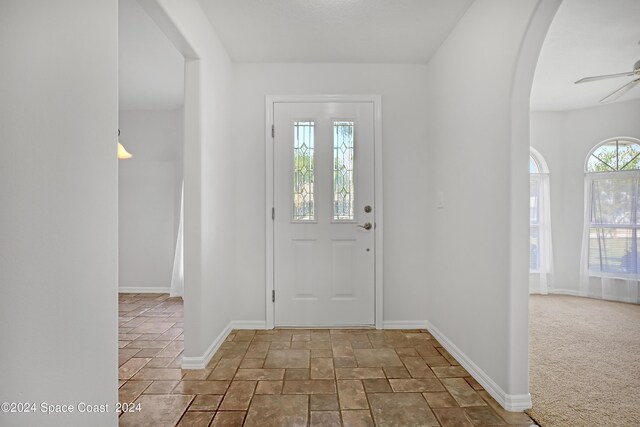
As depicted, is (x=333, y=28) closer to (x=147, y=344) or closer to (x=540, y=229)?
(x=147, y=344)

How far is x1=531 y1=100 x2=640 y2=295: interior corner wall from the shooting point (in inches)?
178

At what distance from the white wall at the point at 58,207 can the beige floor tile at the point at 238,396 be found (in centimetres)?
64

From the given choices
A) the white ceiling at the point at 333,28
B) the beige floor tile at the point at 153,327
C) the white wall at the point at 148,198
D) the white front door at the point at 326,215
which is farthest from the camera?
the white wall at the point at 148,198

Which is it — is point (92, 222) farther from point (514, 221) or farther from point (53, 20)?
point (514, 221)

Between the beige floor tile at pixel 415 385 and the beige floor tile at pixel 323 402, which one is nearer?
the beige floor tile at pixel 323 402

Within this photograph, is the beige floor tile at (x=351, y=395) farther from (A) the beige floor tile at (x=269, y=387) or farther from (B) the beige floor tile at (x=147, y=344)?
(B) the beige floor tile at (x=147, y=344)

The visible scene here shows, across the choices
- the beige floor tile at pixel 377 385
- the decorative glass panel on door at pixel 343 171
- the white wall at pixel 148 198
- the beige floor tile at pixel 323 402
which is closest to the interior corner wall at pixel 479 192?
the beige floor tile at pixel 377 385

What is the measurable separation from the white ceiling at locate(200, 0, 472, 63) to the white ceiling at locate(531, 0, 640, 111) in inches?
35.9

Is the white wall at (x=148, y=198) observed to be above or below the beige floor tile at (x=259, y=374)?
above

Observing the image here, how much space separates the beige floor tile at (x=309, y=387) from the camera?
2.04 m

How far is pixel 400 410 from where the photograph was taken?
1837 millimetres

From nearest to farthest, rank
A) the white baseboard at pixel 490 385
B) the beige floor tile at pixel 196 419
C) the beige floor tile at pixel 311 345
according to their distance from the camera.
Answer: the beige floor tile at pixel 196 419 → the white baseboard at pixel 490 385 → the beige floor tile at pixel 311 345

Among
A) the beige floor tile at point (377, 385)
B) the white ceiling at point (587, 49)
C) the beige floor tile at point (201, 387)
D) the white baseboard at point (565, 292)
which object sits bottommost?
the white baseboard at point (565, 292)

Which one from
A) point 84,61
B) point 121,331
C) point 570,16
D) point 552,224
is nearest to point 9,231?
point 84,61
